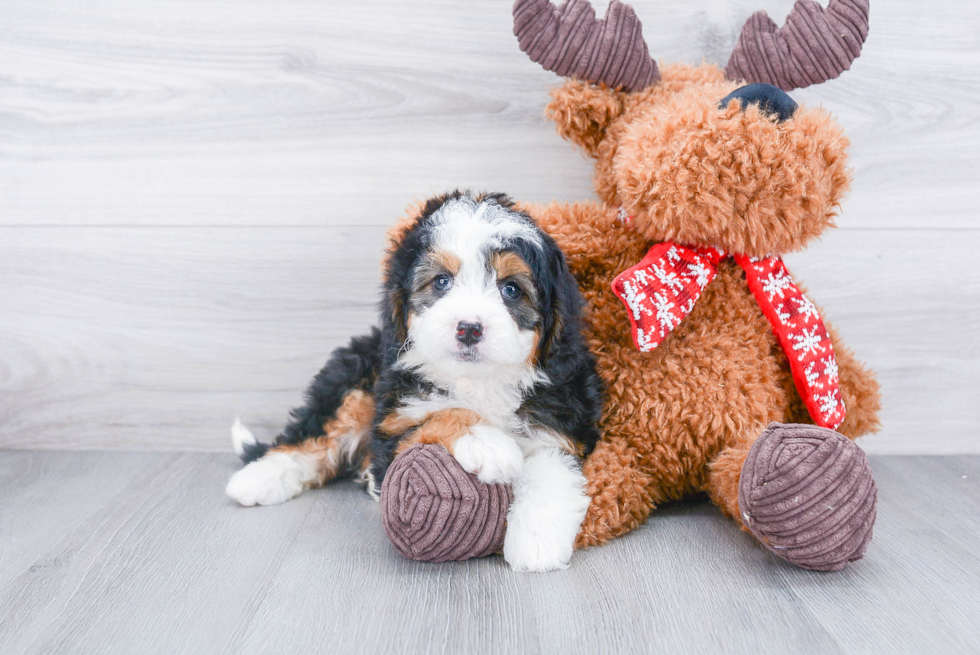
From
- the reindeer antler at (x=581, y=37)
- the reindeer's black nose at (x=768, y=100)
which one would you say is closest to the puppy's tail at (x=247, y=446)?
the reindeer antler at (x=581, y=37)

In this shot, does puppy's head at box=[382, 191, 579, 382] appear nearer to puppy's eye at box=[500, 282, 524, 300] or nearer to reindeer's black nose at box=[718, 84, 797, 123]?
puppy's eye at box=[500, 282, 524, 300]

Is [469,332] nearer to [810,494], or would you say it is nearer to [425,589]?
[425,589]

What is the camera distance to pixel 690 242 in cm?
136

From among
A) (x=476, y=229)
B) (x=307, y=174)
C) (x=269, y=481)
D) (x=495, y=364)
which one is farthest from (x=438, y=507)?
(x=307, y=174)

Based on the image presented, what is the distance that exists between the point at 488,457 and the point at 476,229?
389 millimetres

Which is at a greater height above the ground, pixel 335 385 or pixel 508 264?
pixel 508 264

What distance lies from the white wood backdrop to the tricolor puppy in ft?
1.86

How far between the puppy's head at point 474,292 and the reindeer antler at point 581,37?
332 mm

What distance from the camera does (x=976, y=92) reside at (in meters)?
1.84

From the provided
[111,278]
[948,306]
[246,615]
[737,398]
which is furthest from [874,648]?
[111,278]

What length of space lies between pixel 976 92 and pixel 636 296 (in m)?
1.21

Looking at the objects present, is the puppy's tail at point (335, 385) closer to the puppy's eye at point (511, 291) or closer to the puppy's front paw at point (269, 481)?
the puppy's front paw at point (269, 481)

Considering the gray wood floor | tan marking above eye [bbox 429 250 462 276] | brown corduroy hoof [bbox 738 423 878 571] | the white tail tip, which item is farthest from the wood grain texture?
brown corduroy hoof [bbox 738 423 878 571]

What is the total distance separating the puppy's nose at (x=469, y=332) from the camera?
1.17 m
